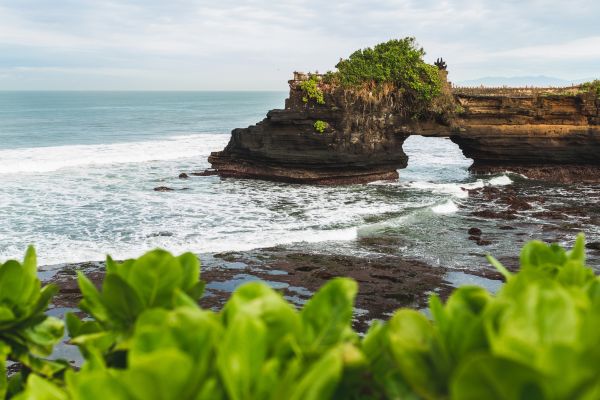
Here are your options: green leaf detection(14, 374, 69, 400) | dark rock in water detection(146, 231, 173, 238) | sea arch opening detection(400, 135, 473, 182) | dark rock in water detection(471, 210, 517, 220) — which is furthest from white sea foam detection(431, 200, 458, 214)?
green leaf detection(14, 374, 69, 400)

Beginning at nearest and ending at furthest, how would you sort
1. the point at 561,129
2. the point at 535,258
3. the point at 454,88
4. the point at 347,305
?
the point at 347,305 → the point at 535,258 → the point at 561,129 → the point at 454,88

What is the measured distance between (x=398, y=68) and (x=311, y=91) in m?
5.31

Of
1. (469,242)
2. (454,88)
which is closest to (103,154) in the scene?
(454,88)

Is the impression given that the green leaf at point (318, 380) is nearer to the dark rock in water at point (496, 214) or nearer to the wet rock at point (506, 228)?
the wet rock at point (506, 228)

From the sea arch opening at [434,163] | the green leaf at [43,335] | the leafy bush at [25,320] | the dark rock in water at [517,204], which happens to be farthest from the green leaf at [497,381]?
the sea arch opening at [434,163]

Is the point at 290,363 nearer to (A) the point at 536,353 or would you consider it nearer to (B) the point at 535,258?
(A) the point at 536,353

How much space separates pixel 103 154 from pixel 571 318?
139 feet

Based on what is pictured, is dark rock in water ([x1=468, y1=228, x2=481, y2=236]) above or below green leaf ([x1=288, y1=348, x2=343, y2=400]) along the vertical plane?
below

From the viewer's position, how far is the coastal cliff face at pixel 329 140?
2861 centimetres

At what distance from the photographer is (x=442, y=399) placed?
124cm

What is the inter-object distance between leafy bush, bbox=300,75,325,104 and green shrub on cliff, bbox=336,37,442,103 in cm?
163

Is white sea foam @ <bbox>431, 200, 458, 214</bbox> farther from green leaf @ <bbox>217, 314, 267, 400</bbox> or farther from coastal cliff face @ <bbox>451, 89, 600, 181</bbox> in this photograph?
green leaf @ <bbox>217, 314, 267, 400</bbox>

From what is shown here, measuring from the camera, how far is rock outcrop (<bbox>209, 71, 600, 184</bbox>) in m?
28.8

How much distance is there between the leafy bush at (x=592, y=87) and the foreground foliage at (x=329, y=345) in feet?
107
